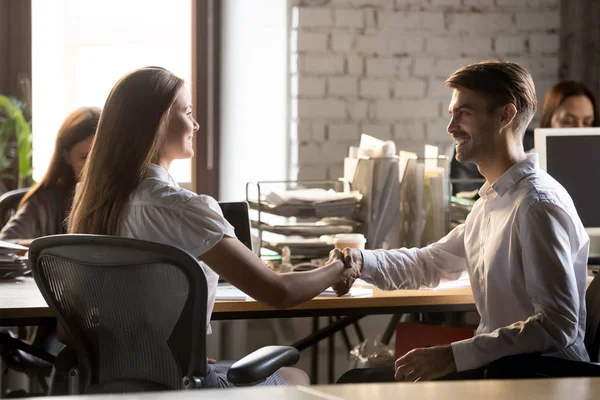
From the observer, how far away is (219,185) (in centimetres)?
449

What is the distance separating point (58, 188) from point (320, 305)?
1257 millimetres

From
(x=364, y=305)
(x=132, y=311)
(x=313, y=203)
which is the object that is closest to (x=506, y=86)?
(x=364, y=305)

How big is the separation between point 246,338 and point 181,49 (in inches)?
62.0

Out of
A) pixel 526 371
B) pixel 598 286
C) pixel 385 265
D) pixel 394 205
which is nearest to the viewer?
pixel 526 371

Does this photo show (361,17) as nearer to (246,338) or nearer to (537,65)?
(537,65)

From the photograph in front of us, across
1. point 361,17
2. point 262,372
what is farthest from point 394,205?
point 361,17

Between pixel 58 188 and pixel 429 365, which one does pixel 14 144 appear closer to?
pixel 58 188

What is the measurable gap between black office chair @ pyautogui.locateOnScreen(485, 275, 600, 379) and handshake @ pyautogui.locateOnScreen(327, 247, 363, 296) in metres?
0.53

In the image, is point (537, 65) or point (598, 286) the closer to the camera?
point (598, 286)

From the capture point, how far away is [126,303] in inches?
66.9

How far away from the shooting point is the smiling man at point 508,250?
190 cm

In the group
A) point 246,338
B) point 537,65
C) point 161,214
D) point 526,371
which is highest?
point 537,65

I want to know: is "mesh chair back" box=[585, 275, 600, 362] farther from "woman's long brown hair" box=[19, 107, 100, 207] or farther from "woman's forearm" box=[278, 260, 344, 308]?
"woman's long brown hair" box=[19, 107, 100, 207]

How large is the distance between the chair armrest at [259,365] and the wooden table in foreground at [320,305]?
45 cm
